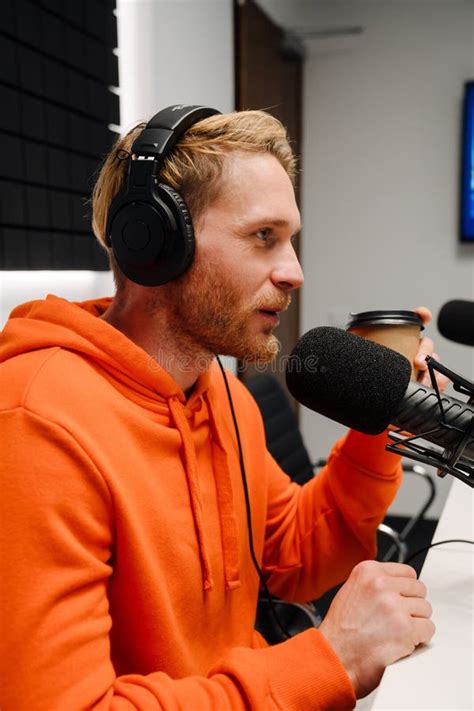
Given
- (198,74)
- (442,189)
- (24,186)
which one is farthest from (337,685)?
(442,189)

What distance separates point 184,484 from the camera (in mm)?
804

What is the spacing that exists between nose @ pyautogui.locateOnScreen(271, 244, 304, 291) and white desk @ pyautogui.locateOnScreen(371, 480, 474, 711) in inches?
16.1

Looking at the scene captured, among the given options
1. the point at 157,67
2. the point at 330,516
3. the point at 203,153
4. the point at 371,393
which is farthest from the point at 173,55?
the point at 371,393

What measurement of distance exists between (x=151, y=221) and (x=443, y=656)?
1.86 feet

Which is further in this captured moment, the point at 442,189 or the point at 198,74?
the point at 442,189

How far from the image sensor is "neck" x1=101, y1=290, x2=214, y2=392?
0.85m

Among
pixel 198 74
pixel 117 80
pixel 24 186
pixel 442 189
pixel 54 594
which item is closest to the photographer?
pixel 54 594

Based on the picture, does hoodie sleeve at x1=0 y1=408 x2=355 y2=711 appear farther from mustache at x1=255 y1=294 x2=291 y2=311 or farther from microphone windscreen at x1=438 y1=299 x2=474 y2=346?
microphone windscreen at x1=438 y1=299 x2=474 y2=346

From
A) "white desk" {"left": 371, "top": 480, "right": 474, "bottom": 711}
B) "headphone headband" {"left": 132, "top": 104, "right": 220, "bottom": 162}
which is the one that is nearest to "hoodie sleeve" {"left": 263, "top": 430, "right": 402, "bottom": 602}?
"white desk" {"left": 371, "top": 480, "right": 474, "bottom": 711}

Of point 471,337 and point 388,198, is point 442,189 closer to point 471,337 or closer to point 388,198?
point 388,198

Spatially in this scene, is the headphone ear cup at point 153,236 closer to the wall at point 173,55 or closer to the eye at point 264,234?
the eye at point 264,234

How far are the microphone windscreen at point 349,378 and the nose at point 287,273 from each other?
0.14m

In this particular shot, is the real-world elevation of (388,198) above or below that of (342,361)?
above

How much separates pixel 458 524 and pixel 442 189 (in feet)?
6.76
